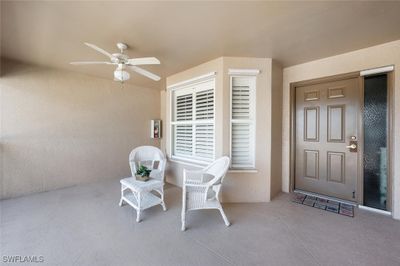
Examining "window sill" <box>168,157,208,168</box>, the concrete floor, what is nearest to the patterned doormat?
the concrete floor

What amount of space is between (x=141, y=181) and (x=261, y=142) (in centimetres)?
202

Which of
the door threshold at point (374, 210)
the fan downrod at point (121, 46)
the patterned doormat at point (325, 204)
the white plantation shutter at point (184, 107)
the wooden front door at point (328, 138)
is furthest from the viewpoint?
the white plantation shutter at point (184, 107)

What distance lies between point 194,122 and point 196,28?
1.78 meters

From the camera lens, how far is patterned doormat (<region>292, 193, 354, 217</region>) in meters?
2.54

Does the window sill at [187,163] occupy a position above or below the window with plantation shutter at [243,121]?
below

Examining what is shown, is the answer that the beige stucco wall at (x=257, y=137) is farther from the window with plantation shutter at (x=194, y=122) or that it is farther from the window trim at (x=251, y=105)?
the window with plantation shutter at (x=194, y=122)

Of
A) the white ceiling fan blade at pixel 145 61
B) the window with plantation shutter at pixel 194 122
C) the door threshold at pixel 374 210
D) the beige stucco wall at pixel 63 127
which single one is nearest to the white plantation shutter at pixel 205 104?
the window with plantation shutter at pixel 194 122

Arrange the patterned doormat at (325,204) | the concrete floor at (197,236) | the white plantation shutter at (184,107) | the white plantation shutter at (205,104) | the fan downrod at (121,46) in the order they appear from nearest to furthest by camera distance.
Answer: the concrete floor at (197,236) → the fan downrod at (121,46) → the patterned doormat at (325,204) → the white plantation shutter at (205,104) → the white plantation shutter at (184,107)

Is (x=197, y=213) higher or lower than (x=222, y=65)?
lower

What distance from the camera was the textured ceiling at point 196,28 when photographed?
1.68 meters

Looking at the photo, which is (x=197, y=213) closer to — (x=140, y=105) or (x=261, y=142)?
(x=261, y=142)

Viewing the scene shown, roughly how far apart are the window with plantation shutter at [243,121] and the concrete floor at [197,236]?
0.76m

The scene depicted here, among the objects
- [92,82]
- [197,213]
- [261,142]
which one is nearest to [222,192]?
[197,213]

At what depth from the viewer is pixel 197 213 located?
250cm
